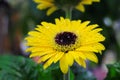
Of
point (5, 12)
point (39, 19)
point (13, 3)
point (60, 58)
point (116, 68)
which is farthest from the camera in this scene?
point (5, 12)

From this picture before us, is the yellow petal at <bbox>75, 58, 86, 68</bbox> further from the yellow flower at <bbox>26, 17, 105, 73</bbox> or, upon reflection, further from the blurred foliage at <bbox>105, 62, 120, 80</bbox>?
the blurred foliage at <bbox>105, 62, 120, 80</bbox>

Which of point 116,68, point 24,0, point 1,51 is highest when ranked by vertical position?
point 24,0

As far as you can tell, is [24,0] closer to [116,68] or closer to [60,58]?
[116,68]

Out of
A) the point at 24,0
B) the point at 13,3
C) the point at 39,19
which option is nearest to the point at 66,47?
the point at 39,19

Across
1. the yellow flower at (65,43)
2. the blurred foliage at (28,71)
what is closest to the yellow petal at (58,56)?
the yellow flower at (65,43)

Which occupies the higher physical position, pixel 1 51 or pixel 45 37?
pixel 1 51

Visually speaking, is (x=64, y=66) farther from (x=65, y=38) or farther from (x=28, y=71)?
(x=28, y=71)

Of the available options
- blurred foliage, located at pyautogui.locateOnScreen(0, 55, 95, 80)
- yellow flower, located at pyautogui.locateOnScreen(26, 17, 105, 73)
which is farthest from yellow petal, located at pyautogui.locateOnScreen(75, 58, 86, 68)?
blurred foliage, located at pyautogui.locateOnScreen(0, 55, 95, 80)
